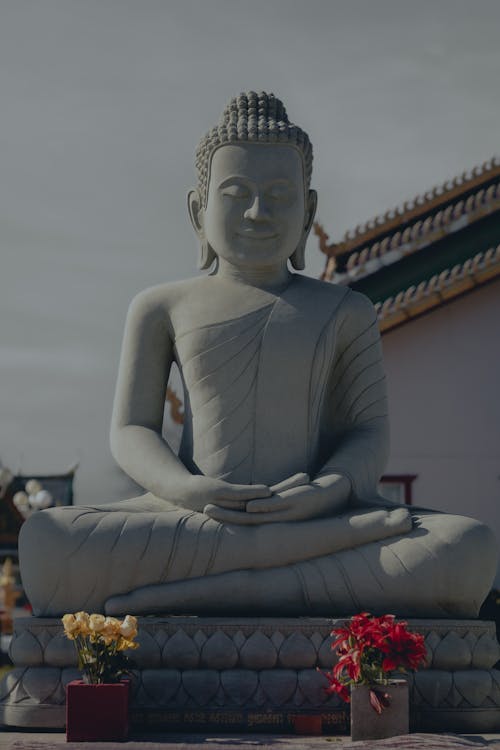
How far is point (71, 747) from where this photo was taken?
5801mm

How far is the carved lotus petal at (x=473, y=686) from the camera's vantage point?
270 inches

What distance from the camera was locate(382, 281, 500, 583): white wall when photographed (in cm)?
1814

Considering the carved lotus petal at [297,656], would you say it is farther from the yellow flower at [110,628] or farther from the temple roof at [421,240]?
the temple roof at [421,240]

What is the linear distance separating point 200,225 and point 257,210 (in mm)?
643

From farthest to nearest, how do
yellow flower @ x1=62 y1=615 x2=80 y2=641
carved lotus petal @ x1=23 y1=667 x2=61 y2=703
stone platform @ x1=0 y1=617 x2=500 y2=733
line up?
carved lotus petal @ x1=23 y1=667 x2=61 y2=703 → stone platform @ x1=0 y1=617 x2=500 y2=733 → yellow flower @ x1=62 y1=615 x2=80 y2=641

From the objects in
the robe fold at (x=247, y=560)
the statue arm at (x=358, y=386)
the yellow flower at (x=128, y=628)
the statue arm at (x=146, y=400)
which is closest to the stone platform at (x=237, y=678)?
the robe fold at (x=247, y=560)

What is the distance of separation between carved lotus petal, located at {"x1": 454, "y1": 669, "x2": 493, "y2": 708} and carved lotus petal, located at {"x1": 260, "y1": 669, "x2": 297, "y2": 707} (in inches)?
32.4

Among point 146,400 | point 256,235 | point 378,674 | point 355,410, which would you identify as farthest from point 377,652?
point 256,235

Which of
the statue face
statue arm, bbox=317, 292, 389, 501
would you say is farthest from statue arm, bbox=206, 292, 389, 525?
the statue face

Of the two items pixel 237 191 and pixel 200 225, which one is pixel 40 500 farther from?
pixel 237 191

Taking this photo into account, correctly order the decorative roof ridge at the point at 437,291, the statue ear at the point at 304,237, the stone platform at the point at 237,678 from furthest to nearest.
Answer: the decorative roof ridge at the point at 437,291 → the statue ear at the point at 304,237 → the stone platform at the point at 237,678

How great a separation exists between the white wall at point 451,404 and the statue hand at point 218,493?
10.8m

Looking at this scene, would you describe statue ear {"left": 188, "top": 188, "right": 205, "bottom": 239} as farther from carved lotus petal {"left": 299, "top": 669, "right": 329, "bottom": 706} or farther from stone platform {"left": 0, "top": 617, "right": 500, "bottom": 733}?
carved lotus petal {"left": 299, "top": 669, "right": 329, "bottom": 706}

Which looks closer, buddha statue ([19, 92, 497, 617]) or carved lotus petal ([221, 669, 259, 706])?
carved lotus petal ([221, 669, 259, 706])
